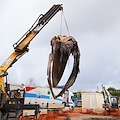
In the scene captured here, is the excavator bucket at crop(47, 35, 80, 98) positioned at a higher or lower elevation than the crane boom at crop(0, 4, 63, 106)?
lower

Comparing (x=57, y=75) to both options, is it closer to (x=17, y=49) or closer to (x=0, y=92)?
(x=0, y=92)

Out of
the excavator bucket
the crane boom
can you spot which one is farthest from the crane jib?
the excavator bucket

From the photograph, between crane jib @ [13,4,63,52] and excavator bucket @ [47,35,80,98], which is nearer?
excavator bucket @ [47,35,80,98]

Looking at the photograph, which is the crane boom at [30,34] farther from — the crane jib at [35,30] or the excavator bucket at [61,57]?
the excavator bucket at [61,57]

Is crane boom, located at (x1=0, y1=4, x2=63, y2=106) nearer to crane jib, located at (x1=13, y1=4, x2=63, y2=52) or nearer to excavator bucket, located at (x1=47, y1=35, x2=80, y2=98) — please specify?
crane jib, located at (x1=13, y1=4, x2=63, y2=52)

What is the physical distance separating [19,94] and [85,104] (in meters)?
14.0

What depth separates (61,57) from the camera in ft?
8.52

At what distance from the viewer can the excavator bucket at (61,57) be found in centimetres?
257

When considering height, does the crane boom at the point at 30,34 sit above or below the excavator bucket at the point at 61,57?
above

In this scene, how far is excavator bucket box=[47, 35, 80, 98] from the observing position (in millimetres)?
2568

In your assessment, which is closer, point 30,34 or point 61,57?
point 61,57

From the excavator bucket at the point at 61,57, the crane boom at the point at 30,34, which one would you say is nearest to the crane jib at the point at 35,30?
the crane boom at the point at 30,34

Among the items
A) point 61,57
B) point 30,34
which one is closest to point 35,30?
point 30,34

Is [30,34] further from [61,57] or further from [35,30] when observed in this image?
[61,57]
